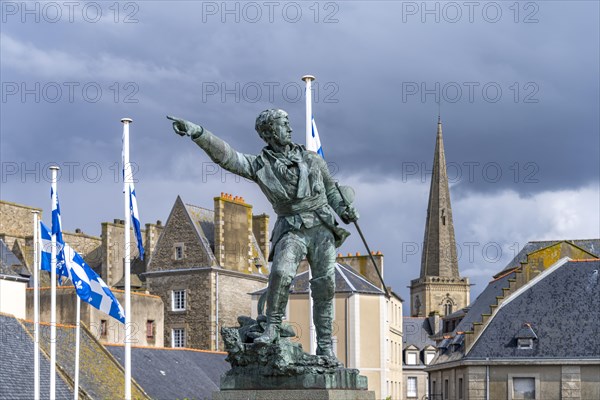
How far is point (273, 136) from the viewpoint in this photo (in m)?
11.7

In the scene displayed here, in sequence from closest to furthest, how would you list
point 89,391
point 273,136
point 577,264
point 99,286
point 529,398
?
1. point 273,136
2. point 99,286
3. point 89,391
4. point 529,398
5. point 577,264

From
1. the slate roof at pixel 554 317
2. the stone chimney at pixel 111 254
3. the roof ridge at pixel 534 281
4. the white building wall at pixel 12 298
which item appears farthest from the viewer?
the stone chimney at pixel 111 254

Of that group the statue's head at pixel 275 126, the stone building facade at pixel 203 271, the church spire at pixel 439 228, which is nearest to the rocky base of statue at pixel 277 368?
the statue's head at pixel 275 126

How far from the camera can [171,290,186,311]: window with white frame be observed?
6706 cm

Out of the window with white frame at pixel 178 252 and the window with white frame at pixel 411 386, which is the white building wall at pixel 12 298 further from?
the window with white frame at pixel 411 386

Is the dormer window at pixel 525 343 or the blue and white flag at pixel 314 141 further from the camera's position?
the dormer window at pixel 525 343

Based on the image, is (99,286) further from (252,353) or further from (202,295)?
(202,295)

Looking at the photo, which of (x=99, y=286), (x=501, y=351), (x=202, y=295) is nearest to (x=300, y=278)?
(x=202, y=295)

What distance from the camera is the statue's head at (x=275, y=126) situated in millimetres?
11648

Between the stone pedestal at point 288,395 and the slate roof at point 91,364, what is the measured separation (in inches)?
1164

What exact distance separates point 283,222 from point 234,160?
2.75 feet

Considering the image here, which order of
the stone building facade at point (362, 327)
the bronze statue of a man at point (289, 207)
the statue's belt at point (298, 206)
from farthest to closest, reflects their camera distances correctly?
the stone building facade at point (362, 327) → the statue's belt at point (298, 206) → the bronze statue of a man at point (289, 207)

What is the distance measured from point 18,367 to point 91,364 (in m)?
5.20

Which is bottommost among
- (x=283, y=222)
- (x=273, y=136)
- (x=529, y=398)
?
(x=529, y=398)
